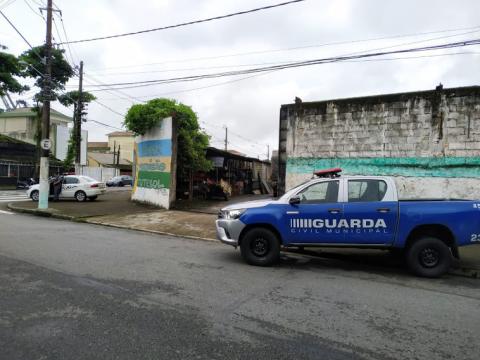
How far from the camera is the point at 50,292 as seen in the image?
5008mm

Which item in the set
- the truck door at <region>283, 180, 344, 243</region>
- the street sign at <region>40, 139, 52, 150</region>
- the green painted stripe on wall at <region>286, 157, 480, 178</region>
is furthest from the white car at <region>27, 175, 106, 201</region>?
the truck door at <region>283, 180, 344, 243</region>

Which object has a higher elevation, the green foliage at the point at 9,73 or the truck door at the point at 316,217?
the green foliage at the point at 9,73

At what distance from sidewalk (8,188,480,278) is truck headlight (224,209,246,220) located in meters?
2.26

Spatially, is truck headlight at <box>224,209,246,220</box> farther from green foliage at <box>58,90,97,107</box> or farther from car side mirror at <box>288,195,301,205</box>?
green foliage at <box>58,90,97,107</box>

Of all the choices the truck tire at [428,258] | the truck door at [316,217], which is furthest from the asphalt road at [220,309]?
the truck door at [316,217]

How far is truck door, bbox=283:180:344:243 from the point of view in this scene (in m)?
6.78

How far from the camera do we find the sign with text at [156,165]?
624 inches

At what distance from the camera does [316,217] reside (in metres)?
6.82

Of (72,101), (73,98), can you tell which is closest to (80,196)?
(73,98)

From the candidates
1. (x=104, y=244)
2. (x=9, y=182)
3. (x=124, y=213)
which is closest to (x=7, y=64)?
(x=9, y=182)

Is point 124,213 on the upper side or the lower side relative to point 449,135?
lower

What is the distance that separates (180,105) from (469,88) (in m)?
12.0

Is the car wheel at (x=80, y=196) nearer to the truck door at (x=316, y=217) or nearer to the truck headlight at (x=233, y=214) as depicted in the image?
the truck headlight at (x=233, y=214)

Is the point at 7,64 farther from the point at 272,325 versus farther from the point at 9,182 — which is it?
the point at 272,325
